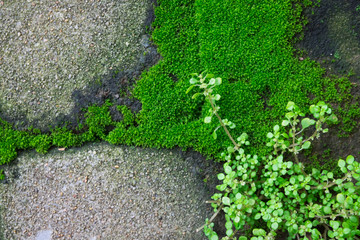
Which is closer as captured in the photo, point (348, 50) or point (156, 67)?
point (348, 50)

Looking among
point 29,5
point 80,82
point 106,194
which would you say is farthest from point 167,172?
point 29,5

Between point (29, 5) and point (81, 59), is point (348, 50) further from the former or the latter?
point (29, 5)

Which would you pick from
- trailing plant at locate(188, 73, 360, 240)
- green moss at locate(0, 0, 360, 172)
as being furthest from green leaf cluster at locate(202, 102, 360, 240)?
green moss at locate(0, 0, 360, 172)

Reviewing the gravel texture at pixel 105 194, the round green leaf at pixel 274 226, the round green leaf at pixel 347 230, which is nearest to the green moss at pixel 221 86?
the gravel texture at pixel 105 194

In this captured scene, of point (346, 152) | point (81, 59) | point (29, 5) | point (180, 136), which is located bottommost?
point (346, 152)

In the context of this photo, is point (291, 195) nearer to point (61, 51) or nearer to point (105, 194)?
point (105, 194)

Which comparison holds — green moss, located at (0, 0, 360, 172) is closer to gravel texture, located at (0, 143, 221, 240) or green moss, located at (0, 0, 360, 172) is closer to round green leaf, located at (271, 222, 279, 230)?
gravel texture, located at (0, 143, 221, 240)

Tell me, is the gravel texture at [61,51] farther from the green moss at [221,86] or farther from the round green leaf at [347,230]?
the round green leaf at [347,230]
